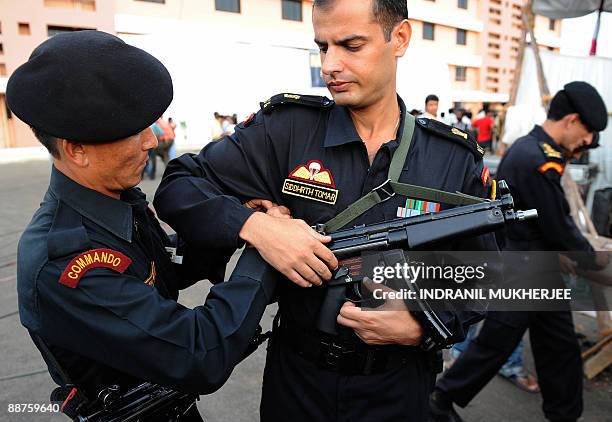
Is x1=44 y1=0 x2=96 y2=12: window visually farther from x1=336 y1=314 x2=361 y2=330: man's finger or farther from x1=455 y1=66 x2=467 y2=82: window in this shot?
x1=455 y1=66 x2=467 y2=82: window

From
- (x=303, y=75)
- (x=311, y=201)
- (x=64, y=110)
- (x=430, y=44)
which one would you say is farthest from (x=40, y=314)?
(x=430, y=44)

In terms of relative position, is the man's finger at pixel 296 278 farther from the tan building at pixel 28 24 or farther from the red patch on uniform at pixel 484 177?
the tan building at pixel 28 24

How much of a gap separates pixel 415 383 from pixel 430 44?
105 feet

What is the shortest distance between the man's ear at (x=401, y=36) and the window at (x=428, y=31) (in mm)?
31280

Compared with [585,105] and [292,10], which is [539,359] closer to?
[585,105]

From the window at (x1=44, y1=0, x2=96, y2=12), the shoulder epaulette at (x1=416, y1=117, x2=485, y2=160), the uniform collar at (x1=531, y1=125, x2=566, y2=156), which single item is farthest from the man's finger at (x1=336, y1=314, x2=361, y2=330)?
the window at (x1=44, y1=0, x2=96, y2=12)

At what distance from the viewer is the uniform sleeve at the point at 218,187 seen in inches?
49.2

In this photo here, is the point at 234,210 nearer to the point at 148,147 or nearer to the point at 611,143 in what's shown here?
the point at 148,147

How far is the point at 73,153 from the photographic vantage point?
3.59ft

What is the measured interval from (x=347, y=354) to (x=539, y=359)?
165 centimetres

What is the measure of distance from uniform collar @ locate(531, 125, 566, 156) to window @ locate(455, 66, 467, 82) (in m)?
31.9

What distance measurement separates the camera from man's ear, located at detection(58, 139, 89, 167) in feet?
3.54

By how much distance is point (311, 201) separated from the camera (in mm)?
1382

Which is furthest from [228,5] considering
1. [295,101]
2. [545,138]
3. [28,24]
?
[295,101]
